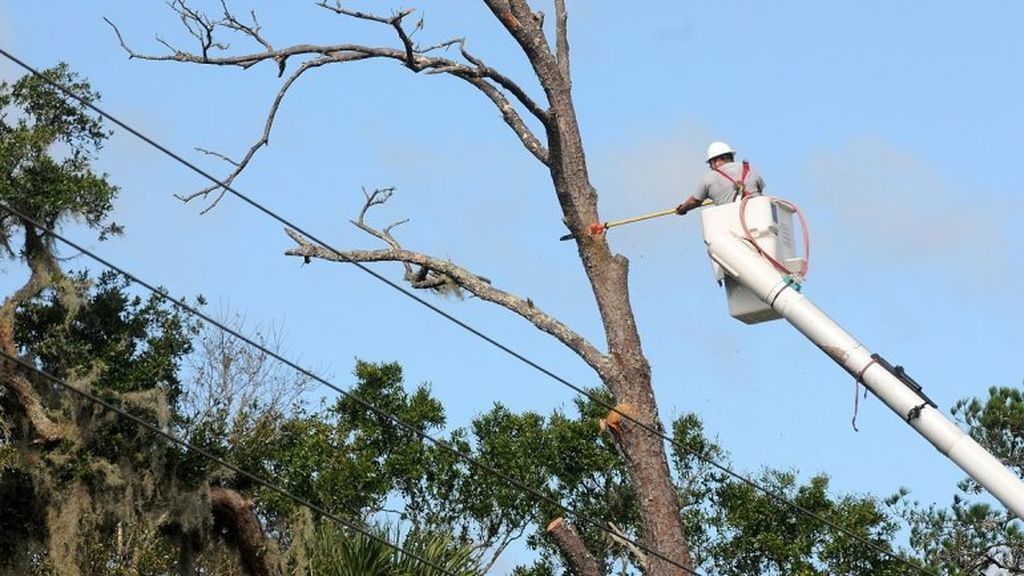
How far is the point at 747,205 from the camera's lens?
10859mm

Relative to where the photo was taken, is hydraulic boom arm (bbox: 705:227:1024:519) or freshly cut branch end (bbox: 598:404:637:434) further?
freshly cut branch end (bbox: 598:404:637:434)

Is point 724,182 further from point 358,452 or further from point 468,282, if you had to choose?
point 358,452

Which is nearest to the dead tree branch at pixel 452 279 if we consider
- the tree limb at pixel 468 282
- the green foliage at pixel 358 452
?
the tree limb at pixel 468 282

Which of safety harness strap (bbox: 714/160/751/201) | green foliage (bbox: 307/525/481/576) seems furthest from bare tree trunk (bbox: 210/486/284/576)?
safety harness strap (bbox: 714/160/751/201)

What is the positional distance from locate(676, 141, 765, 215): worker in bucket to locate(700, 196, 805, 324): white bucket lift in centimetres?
46

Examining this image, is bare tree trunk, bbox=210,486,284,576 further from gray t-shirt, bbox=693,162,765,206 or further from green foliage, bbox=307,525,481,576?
gray t-shirt, bbox=693,162,765,206

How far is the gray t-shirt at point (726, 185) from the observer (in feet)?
37.5

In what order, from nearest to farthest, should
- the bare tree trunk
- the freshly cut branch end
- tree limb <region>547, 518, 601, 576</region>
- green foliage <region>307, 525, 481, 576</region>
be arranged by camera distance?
tree limb <region>547, 518, 601, 576</region>, the freshly cut branch end, green foliage <region>307, 525, 481, 576</region>, the bare tree trunk

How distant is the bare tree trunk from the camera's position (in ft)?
52.1

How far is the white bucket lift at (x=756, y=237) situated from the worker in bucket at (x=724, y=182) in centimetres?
46

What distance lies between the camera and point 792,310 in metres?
10.4

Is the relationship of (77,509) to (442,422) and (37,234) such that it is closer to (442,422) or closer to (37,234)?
(37,234)

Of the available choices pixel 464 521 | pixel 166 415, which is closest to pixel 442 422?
pixel 464 521

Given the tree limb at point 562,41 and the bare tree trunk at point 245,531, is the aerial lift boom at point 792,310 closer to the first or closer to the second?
the tree limb at point 562,41
